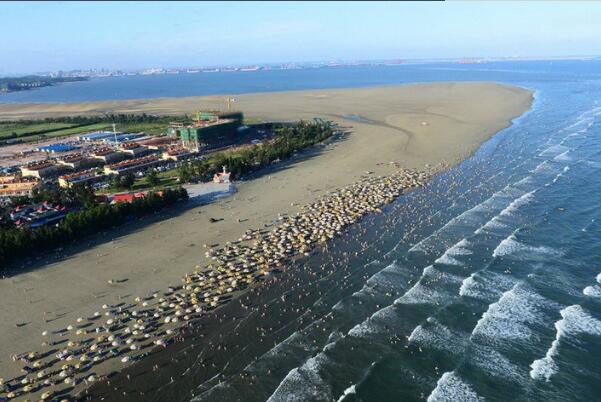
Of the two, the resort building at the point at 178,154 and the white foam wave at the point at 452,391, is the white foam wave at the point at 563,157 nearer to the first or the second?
the white foam wave at the point at 452,391

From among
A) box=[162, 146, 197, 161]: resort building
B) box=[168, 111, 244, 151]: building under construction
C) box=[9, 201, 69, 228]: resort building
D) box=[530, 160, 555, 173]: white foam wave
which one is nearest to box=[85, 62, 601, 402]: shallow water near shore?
box=[530, 160, 555, 173]: white foam wave

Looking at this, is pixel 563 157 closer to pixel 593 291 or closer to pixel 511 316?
pixel 593 291

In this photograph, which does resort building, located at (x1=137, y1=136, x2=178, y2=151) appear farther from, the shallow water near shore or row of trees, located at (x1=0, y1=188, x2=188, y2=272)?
the shallow water near shore

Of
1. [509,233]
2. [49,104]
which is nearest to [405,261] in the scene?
[509,233]

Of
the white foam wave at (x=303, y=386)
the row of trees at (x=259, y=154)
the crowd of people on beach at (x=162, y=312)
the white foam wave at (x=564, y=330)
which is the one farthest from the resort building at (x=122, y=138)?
the white foam wave at (x=564, y=330)

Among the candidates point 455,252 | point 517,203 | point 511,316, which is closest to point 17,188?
point 455,252

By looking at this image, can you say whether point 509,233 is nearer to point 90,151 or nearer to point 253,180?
point 253,180
